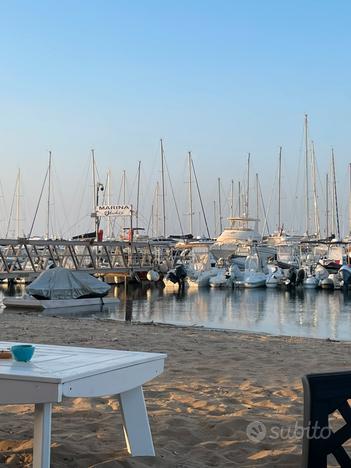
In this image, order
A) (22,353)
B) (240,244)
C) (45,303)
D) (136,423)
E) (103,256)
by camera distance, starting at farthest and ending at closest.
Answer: (240,244)
(103,256)
(45,303)
(136,423)
(22,353)

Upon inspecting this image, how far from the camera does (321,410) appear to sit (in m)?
2.81

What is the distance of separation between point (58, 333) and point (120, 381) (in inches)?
362

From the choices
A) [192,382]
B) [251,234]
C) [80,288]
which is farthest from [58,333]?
[251,234]

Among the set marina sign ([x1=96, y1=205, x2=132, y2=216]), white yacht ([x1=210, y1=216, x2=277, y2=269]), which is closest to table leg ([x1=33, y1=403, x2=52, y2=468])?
marina sign ([x1=96, y1=205, x2=132, y2=216])

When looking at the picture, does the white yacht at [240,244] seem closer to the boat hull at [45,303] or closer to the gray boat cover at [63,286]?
the gray boat cover at [63,286]

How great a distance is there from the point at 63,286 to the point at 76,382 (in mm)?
25275

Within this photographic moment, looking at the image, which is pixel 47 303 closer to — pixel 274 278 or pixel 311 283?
pixel 274 278

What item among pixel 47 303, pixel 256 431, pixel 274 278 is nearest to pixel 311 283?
pixel 274 278

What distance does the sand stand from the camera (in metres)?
4.18

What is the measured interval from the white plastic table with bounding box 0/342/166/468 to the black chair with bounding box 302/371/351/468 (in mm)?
1146

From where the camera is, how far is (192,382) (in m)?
6.96

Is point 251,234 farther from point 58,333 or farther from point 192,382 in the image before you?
point 192,382

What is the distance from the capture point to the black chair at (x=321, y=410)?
9.16 feet

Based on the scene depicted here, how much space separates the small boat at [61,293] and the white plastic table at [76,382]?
22322 millimetres
